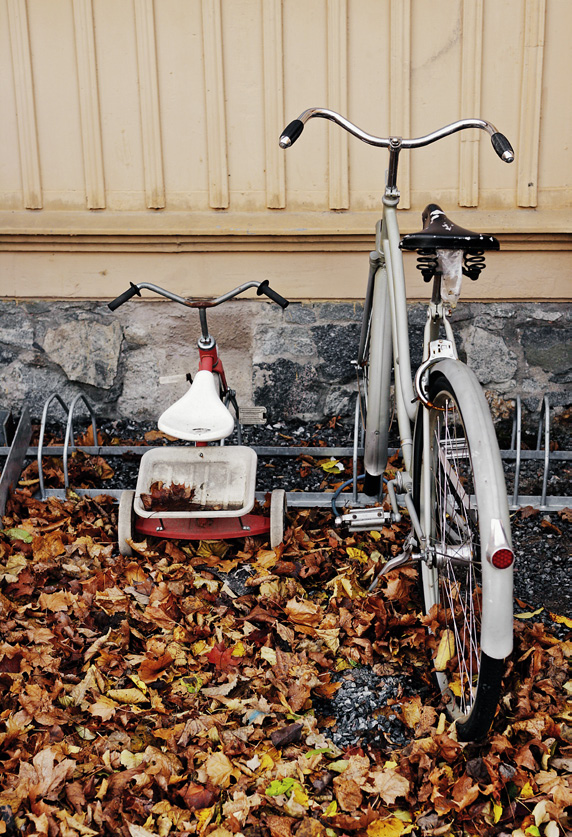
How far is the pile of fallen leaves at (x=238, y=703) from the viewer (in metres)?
2.16

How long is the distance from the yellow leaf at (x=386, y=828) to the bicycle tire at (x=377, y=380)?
5.70 feet

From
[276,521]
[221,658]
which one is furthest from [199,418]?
[221,658]

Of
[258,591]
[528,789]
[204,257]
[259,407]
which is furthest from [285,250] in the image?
[528,789]

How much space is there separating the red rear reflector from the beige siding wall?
112 inches

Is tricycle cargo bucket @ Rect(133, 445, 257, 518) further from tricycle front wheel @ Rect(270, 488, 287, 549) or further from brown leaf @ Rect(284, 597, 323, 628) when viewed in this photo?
brown leaf @ Rect(284, 597, 323, 628)

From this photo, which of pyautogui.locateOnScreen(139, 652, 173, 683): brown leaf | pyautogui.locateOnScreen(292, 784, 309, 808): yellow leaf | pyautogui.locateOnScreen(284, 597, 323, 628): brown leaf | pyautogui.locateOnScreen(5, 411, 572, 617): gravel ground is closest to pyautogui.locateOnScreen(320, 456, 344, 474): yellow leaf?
pyautogui.locateOnScreen(5, 411, 572, 617): gravel ground

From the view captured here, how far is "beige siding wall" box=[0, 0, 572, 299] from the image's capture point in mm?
4266

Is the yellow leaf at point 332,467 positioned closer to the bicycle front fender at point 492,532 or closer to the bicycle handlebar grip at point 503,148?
the bicycle handlebar grip at point 503,148

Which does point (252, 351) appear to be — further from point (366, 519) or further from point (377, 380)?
point (366, 519)

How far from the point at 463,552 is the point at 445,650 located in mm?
376

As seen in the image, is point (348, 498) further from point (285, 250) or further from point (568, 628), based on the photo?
point (285, 250)

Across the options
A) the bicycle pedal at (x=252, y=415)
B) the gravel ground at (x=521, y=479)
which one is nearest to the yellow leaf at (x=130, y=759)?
the gravel ground at (x=521, y=479)

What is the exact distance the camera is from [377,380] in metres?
3.42

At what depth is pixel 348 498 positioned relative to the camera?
12.5 ft
